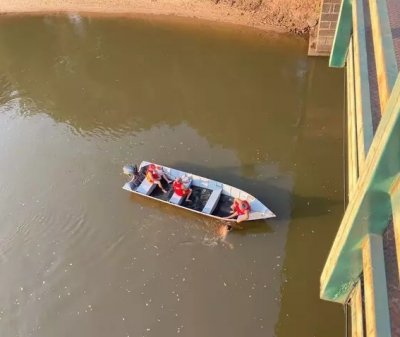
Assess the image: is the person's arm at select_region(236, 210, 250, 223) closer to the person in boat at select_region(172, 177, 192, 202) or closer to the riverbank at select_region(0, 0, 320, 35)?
the person in boat at select_region(172, 177, 192, 202)

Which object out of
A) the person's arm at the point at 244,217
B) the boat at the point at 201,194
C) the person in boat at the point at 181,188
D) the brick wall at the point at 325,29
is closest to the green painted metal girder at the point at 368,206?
the person's arm at the point at 244,217

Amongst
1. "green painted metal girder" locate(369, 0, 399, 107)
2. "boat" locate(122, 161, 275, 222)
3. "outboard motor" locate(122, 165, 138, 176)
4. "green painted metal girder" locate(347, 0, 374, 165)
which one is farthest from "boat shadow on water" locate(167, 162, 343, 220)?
"green painted metal girder" locate(369, 0, 399, 107)

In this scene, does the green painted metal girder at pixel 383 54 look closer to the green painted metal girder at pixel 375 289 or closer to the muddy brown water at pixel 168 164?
the green painted metal girder at pixel 375 289

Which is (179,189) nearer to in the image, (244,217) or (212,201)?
(212,201)

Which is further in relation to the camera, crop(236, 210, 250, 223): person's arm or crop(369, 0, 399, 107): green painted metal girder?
crop(236, 210, 250, 223): person's arm

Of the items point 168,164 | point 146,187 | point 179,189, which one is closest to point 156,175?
point 146,187

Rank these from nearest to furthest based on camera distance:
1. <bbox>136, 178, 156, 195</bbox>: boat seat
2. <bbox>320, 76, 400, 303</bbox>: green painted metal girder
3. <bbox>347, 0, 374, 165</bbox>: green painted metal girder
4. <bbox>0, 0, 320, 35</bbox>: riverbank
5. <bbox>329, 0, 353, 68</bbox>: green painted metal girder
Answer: <bbox>320, 76, 400, 303</bbox>: green painted metal girder, <bbox>347, 0, 374, 165</bbox>: green painted metal girder, <bbox>329, 0, 353, 68</bbox>: green painted metal girder, <bbox>136, 178, 156, 195</bbox>: boat seat, <bbox>0, 0, 320, 35</bbox>: riverbank

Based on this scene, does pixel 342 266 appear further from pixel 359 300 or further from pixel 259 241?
pixel 259 241
